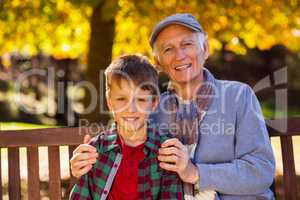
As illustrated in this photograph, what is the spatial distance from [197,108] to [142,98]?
→ 0.47m

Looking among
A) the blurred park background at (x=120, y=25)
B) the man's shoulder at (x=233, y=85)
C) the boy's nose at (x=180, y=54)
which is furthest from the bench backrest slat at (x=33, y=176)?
the blurred park background at (x=120, y=25)

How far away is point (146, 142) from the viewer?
10.0 feet

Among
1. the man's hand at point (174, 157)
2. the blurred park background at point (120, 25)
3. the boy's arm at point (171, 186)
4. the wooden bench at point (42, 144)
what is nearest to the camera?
the man's hand at point (174, 157)

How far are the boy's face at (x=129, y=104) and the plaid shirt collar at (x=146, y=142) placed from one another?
3.7 inches

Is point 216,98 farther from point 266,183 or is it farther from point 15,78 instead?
point 15,78

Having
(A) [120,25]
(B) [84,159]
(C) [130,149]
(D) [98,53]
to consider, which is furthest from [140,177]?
(A) [120,25]

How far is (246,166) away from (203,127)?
0.34 m

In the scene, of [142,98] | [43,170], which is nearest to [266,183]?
[142,98]

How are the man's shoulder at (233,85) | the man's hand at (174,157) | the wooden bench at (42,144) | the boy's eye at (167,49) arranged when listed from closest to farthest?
the man's hand at (174,157) < the man's shoulder at (233,85) < the boy's eye at (167,49) < the wooden bench at (42,144)

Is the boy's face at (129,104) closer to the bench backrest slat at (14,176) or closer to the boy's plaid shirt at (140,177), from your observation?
Answer: the boy's plaid shirt at (140,177)

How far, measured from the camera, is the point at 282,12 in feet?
20.3

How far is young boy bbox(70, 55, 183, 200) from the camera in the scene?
9.77 feet

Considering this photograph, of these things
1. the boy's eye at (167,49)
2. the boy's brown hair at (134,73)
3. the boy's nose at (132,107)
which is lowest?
the boy's nose at (132,107)

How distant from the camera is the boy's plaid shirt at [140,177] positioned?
3012 mm
